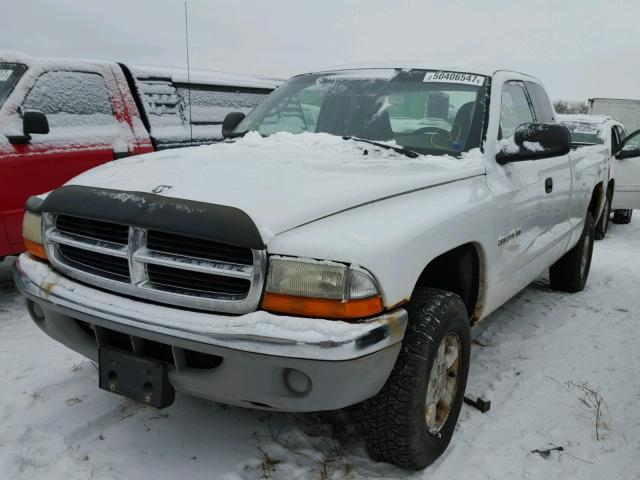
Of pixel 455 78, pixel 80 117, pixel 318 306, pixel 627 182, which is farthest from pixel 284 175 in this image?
pixel 627 182

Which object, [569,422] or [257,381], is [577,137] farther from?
[257,381]

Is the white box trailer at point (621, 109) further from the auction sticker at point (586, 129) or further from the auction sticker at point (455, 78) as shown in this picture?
the auction sticker at point (455, 78)

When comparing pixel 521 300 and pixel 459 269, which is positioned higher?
pixel 459 269

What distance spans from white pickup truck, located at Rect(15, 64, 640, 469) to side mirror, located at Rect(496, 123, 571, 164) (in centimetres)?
1

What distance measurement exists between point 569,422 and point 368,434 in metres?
1.24

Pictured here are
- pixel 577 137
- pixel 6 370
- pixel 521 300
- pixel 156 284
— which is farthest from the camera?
pixel 577 137

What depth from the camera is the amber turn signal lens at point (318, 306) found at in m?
1.97

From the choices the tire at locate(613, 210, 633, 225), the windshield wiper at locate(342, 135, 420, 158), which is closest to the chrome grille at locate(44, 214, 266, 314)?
the windshield wiper at locate(342, 135, 420, 158)

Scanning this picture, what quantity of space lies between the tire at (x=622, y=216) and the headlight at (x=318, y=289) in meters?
9.35

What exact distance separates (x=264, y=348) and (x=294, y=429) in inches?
40.1

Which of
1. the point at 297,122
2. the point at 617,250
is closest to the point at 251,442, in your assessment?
the point at 297,122

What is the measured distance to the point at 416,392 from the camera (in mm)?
2252

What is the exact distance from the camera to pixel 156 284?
2176mm

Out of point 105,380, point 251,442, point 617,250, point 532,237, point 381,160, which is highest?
point 381,160
